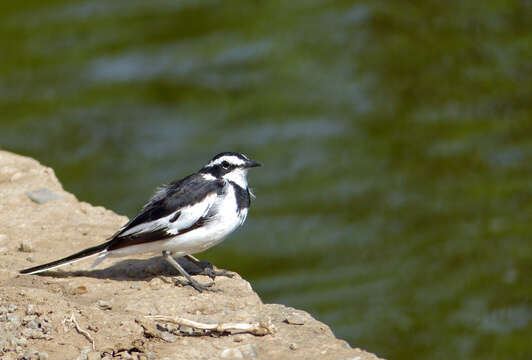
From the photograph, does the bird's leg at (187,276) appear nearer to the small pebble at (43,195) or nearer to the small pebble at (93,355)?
the small pebble at (93,355)

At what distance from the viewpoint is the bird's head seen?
28.2ft

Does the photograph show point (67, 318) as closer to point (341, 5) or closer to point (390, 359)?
point (390, 359)

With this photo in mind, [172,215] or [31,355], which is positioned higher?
[172,215]

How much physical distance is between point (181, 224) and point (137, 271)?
2.20 ft

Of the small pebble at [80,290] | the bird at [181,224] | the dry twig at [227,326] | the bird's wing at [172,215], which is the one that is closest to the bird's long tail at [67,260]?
the bird at [181,224]

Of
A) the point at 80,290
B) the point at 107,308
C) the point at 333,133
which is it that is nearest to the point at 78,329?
the point at 107,308

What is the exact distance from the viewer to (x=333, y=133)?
21938mm

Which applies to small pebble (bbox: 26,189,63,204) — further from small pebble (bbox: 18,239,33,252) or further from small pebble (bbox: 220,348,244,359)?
small pebble (bbox: 220,348,244,359)

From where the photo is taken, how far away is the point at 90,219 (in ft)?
30.1

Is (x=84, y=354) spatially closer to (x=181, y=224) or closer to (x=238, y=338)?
(x=238, y=338)

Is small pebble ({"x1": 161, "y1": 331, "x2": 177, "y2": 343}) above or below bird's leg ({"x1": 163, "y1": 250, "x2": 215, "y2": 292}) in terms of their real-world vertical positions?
below

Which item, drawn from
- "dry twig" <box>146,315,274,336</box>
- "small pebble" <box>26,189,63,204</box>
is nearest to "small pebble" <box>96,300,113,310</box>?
"dry twig" <box>146,315,274,336</box>

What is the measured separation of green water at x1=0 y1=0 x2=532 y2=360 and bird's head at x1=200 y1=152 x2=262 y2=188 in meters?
7.89

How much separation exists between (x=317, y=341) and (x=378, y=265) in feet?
36.9
